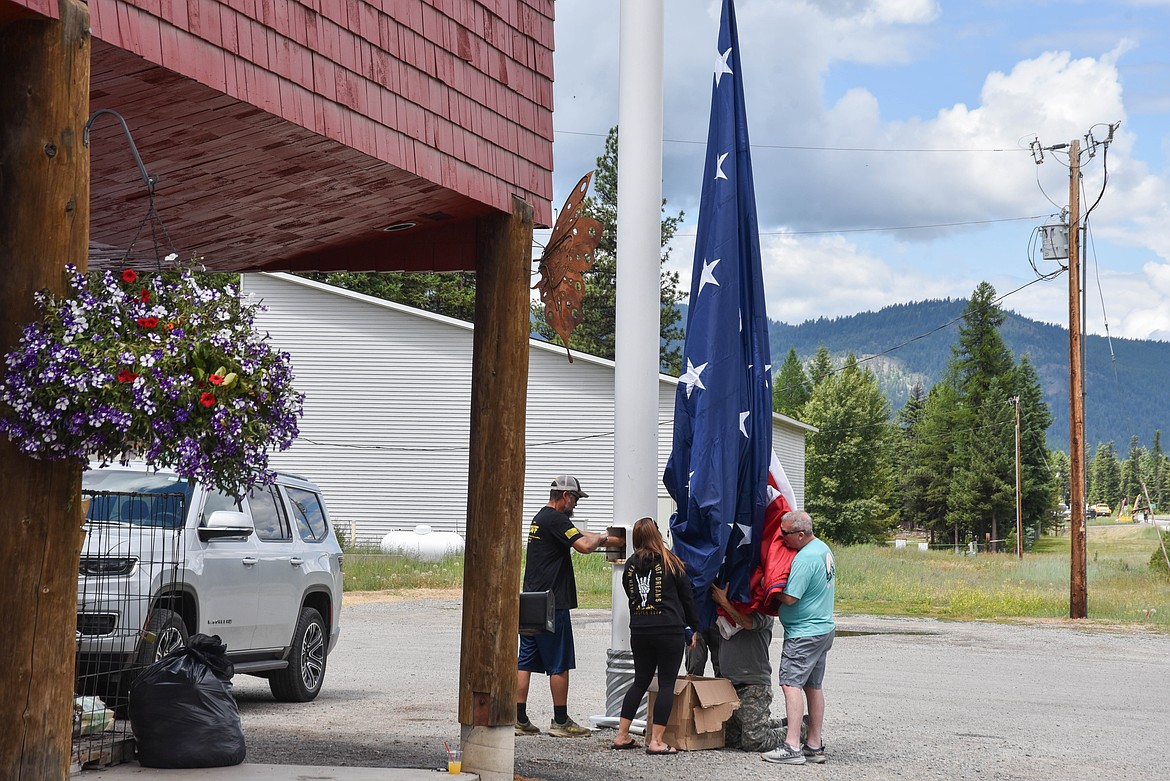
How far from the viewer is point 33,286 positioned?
4797 millimetres

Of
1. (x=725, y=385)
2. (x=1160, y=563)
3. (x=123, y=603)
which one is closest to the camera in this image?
(x=123, y=603)

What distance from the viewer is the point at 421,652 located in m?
17.1

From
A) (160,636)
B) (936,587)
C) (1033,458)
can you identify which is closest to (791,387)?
(1033,458)

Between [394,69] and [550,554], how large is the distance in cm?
467

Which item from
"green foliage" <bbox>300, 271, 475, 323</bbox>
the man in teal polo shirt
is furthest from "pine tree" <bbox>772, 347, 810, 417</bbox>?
the man in teal polo shirt

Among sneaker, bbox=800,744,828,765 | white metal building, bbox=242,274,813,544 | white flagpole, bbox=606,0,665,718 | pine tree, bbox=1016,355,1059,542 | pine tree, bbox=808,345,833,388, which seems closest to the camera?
sneaker, bbox=800,744,828,765

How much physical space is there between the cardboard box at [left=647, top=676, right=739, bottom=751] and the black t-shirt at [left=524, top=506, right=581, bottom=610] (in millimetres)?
1176

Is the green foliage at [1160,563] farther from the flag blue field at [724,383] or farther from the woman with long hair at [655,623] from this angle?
the woman with long hair at [655,623]

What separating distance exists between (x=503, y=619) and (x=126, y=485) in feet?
12.8

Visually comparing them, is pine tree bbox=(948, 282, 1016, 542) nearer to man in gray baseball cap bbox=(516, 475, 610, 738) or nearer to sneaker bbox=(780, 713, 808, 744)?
sneaker bbox=(780, 713, 808, 744)

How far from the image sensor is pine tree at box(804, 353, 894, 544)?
86.2 meters

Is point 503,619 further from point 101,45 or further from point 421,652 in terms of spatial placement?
point 421,652

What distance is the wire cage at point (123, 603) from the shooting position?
8.80 m

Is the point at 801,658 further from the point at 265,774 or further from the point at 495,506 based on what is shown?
the point at 265,774
